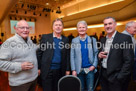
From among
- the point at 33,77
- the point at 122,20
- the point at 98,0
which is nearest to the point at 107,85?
the point at 33,77

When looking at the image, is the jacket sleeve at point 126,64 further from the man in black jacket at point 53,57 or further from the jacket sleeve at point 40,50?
the jacket sleeve at point 40,50

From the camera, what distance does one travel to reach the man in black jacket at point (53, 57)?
1.58 meters

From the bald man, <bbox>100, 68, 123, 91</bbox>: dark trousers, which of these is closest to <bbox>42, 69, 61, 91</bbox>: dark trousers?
the bald man

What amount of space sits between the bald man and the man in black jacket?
20cm

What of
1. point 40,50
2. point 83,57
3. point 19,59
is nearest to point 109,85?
point 83,57

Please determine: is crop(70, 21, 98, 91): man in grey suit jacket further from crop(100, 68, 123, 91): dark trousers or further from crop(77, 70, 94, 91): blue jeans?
crop(100, 68, 123, 91): dark trousers

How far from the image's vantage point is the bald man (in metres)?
1.21

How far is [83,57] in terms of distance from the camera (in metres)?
1.70

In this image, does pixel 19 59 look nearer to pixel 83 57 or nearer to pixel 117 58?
pixel 83 57

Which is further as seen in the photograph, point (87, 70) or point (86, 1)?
point (86, 1)

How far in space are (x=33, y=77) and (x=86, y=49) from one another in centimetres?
92

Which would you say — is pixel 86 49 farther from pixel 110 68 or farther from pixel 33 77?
pixel 33 77

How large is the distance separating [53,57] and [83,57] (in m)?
0.50

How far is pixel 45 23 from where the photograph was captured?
13.3 meters
